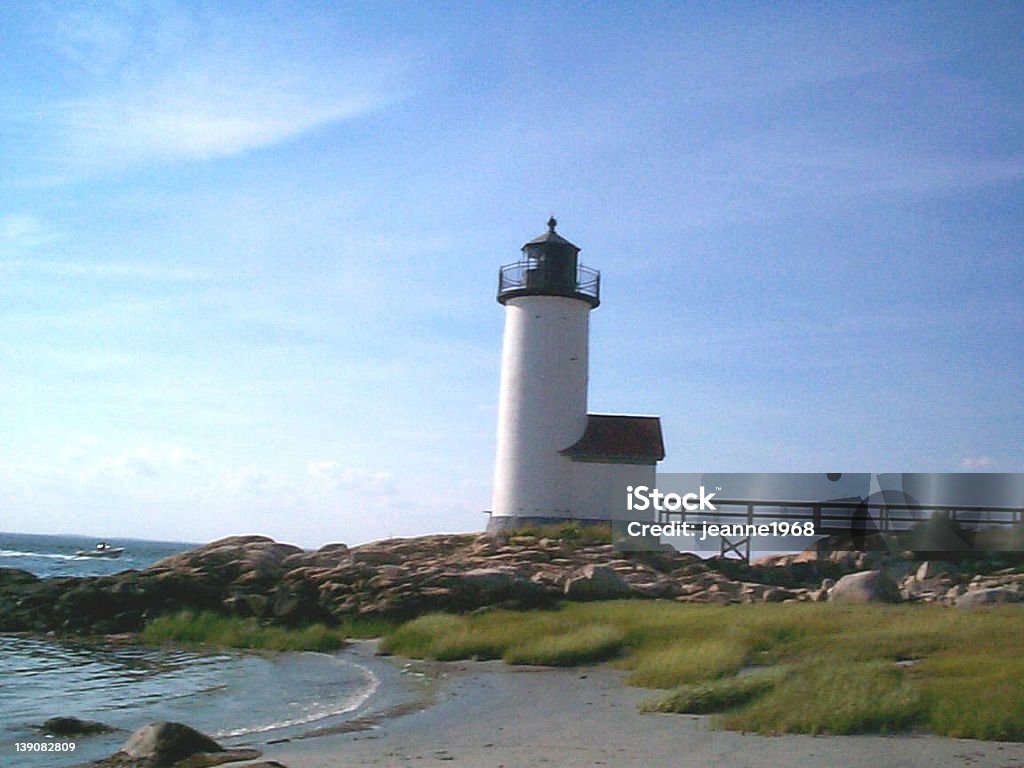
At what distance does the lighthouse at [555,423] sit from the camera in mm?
30484

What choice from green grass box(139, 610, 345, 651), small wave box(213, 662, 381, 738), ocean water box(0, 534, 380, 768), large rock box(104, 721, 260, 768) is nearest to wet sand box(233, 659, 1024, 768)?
large rock box(104, 721, 260, 768)

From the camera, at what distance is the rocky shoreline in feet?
68.4

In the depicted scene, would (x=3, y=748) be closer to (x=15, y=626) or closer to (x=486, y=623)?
(x=486, y=623)

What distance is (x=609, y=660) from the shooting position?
15.2m

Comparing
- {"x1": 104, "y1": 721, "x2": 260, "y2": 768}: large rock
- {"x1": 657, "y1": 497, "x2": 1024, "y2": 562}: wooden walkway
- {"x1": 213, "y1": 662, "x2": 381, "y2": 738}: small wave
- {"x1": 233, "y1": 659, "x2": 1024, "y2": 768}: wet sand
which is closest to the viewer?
{"x1": 233, "y1": 659, "x2": 1024, "y2": 768}: wet sand

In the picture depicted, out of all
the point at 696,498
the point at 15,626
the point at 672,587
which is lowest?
the point at 15,626

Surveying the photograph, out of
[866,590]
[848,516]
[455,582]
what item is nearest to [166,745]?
[455,582]

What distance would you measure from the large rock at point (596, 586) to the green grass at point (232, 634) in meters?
4.56

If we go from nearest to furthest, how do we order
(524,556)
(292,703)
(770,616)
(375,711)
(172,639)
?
(375,711)
(292,703)
(770,616)
(172,639)
(524,556)

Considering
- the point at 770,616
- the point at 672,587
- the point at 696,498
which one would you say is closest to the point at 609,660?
the point at 770,616

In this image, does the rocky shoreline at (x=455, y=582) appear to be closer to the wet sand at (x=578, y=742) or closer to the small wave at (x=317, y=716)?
the small wave at (x=317, y=716)

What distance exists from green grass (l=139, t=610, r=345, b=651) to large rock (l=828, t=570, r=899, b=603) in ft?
30.2

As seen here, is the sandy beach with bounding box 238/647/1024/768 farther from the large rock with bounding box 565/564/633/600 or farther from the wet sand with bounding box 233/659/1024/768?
the large rock with bounding box 565/564/633/600

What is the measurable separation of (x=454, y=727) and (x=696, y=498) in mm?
18244
